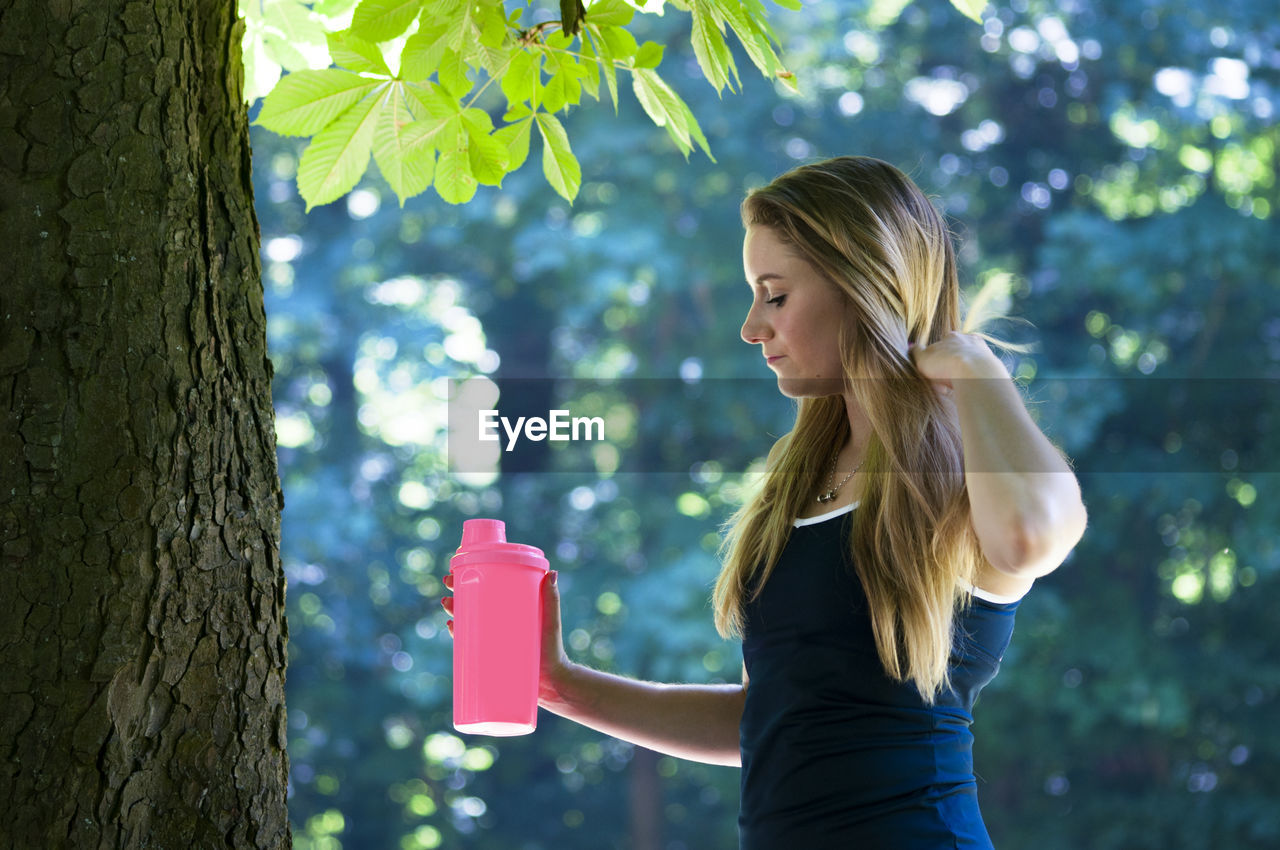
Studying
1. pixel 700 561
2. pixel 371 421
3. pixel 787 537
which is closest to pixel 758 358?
pixel 700 561

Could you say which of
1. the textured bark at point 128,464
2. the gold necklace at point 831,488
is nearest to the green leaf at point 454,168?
the textured bark at point 128,464

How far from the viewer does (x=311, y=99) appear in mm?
1630

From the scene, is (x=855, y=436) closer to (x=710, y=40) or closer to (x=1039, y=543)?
(x=1039, y=543)

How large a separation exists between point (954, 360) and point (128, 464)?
0.86 meters

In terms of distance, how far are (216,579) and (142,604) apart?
0.08m

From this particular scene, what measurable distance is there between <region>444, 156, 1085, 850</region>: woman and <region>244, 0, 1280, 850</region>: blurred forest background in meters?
7.60

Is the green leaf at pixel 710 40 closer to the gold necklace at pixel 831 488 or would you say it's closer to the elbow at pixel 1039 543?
the gold necklace at pixel 831 488

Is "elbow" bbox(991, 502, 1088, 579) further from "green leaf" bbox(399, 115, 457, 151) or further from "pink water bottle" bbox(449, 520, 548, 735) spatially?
"green leaf" bbox(399, 115, 457, 151)

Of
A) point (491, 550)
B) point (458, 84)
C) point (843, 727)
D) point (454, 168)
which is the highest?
point (458, 84)

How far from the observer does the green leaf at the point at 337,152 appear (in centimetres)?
167

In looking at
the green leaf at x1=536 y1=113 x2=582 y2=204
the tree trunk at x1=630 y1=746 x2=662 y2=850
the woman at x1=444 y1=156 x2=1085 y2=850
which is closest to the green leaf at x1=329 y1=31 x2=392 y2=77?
the green leaf at x1=536 y1=113 x2=582 y2=204

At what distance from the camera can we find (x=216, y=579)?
4.48 ft

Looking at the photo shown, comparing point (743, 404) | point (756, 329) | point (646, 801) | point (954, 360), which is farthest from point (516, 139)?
point (646, 801)

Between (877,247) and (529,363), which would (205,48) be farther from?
(529,363)
